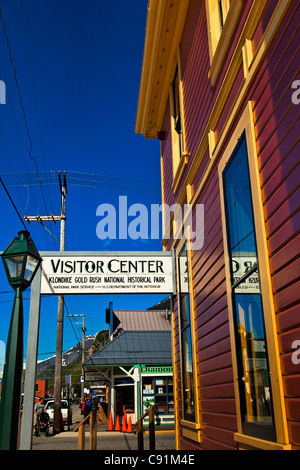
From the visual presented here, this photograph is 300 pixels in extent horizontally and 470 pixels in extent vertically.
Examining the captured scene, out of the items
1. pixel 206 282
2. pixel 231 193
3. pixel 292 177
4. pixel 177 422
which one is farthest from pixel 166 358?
pixel 292 177

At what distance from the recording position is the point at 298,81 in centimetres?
342

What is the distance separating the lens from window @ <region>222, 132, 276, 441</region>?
3.98 meters

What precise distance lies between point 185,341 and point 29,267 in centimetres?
390

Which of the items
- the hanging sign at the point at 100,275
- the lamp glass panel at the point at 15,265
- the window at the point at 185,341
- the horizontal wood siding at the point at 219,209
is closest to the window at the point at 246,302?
the horizontal wood siding at the point at 219,209

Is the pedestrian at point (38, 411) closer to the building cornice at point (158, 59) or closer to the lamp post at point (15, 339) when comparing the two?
the building cornice at point (158, 59)

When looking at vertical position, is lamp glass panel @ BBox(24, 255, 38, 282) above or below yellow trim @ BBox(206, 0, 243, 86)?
below

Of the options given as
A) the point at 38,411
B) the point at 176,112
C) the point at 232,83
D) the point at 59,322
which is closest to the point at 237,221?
the point at 232,83

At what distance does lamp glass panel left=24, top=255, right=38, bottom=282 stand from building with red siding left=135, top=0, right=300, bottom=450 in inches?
85.5

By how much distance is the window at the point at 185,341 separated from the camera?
23.9 ft

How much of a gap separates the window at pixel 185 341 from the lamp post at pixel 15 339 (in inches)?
128

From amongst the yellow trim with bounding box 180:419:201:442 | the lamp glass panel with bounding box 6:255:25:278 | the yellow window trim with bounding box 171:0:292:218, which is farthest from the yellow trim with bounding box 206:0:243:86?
the yellow trim with bounding box 180:419:201:442

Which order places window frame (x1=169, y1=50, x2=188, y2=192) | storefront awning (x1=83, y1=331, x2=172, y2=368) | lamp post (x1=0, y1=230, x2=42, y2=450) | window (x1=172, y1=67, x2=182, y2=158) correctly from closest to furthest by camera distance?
lamp post (x1=0, y1=230, x2=42, y2=450) → window frame (x1=169, y1=50, x2=188, y2=192) → window (x1=172, y1=67, x2=182, y2=158) → storefront awning (x1=83, y1=331, x2=172, y2=368)

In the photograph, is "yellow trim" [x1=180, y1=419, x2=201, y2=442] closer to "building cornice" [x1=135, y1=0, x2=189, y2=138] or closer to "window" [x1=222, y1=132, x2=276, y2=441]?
"window" [x1=222, y1=132, x2=276, y2=441]

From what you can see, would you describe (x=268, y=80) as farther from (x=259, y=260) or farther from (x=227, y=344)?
(x=227, y=344)
